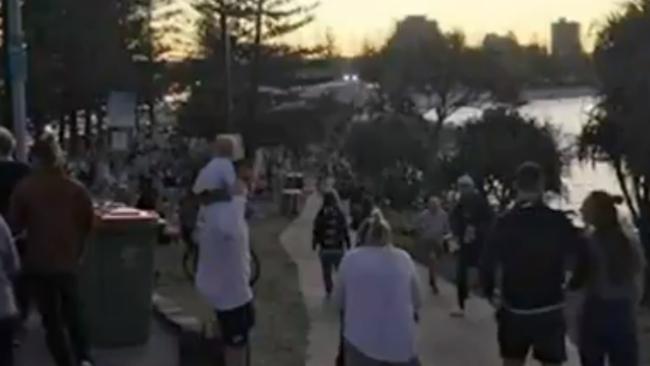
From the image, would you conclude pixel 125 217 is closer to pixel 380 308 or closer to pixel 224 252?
pixel 224 252

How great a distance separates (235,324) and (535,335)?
Answer: 2.00 m

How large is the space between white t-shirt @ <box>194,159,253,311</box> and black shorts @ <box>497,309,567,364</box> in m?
1.73

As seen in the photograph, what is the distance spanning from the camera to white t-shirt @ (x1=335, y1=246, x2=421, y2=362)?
950cm

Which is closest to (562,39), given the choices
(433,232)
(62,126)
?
(62,126)

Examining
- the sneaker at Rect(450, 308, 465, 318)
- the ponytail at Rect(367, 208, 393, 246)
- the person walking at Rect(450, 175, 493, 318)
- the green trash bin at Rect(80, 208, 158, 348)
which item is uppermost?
the ponytail at Rect(367, 208, 393, 246)

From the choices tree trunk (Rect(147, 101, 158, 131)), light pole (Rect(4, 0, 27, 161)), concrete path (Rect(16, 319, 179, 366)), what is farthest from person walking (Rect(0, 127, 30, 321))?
tree trunk (Rect(147, 101, 158, 131))

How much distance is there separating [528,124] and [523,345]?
158ft

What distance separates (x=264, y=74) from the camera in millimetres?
83812

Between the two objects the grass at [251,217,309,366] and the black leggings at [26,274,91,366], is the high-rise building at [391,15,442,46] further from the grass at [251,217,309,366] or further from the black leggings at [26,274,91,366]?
the black leggings at [26,274,91,366]

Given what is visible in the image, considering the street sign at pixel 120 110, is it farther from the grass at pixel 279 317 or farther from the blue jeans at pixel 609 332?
the blue jeans at pixel 609 332

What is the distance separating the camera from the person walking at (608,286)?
10.7 metres

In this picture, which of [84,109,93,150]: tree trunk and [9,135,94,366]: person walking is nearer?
[9,135,94,366]: person walking

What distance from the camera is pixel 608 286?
1072 centimetres

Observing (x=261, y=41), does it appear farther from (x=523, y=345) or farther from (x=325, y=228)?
(x=523, y=345)
